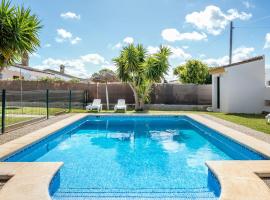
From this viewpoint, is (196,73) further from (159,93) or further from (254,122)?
(254,122)

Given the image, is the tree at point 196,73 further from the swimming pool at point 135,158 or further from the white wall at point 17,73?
the white wall at point 17,73

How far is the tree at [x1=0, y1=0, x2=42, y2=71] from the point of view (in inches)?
371

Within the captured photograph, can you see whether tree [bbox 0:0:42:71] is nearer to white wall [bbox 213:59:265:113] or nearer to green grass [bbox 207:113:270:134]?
green grass [bbox 207:113:270:134]

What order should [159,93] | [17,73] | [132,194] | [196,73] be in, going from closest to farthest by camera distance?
[132,194], [159,93], [196,73], [17,73]

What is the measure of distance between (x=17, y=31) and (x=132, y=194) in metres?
7.60

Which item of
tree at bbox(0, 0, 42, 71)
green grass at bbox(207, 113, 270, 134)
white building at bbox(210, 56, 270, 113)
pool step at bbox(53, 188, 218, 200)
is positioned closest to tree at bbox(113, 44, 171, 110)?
white building at bbox(210, 56, 270, 113)

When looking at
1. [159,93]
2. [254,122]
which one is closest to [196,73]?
[159,93]

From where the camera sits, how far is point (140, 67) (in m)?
17.8

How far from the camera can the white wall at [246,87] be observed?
52.7 feet

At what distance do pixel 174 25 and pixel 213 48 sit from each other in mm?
13076

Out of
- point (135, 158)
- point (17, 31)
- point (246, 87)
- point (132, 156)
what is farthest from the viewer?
point (246, 87)

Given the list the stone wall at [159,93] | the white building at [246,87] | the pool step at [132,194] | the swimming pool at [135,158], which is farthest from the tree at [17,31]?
the white building at [246,87]

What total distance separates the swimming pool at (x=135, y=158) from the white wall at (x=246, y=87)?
453 centimetres

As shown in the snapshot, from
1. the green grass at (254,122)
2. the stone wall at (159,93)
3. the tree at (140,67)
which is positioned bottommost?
the green grass at (254,122)
